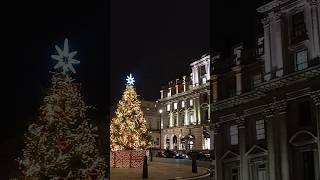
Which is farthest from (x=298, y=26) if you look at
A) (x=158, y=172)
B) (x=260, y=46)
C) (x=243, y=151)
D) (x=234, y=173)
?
(x=158, y=172)

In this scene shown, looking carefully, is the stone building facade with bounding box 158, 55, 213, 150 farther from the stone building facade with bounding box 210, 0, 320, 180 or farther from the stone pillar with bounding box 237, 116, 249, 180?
the stone pillar with bounding box 237, 116, 249, 180

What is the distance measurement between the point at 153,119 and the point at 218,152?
43.5 ft

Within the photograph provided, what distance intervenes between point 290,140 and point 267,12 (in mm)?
3317

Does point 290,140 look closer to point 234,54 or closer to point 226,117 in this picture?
point 226,117

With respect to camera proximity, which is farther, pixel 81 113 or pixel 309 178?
pixel 81 113

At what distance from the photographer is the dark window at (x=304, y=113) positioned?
11470mm

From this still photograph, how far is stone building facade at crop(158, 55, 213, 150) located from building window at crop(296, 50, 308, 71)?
130 inches

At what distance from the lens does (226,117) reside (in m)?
13.2

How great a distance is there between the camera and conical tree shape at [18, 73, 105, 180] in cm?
1396

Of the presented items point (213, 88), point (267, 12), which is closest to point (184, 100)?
point (213, 88)

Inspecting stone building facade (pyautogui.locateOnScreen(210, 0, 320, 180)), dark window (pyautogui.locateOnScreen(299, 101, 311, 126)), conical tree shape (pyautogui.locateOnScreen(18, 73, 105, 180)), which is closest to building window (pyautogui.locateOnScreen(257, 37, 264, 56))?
stone building facade (pyautogui.locateOnScreen(210, 0, 320, 180))

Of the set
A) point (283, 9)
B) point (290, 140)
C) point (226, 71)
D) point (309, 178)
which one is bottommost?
point (309, 178)

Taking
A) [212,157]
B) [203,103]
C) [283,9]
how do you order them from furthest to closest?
[203,103], [212,157], [283,9]

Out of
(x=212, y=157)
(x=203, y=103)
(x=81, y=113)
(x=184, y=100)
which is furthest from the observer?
(x=184, y=100)
